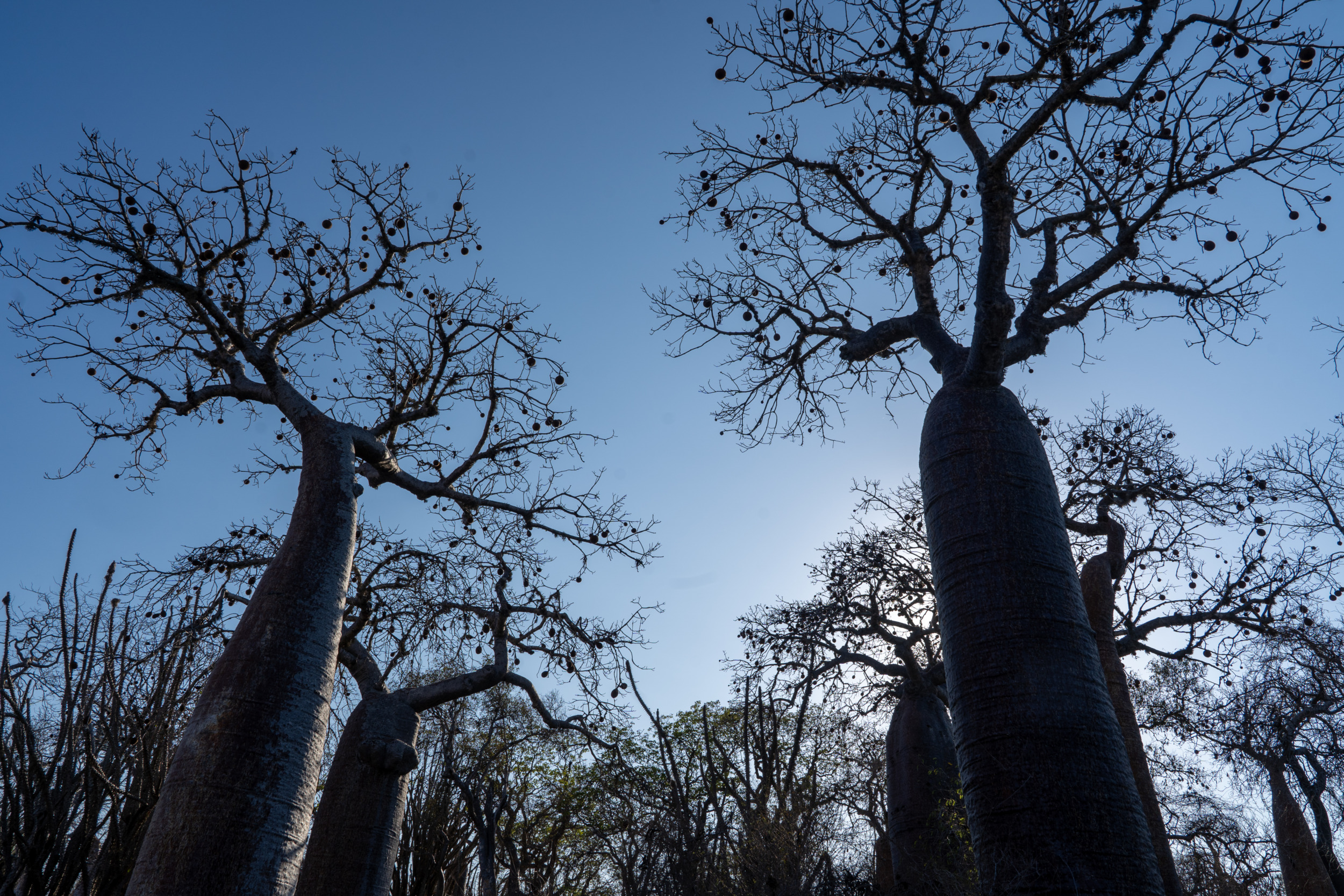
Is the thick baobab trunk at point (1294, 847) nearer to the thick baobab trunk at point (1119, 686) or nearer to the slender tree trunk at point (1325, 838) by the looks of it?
the slender tree trunk at point (1325, 838)

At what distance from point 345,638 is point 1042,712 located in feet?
17.6

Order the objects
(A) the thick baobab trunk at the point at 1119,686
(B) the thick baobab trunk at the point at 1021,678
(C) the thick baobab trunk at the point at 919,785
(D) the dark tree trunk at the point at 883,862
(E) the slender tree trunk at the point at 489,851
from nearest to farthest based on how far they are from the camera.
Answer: (B) the thick baobab trunk at the point at 1021,678 < (E) the slender tree trunk at the point at 489,851 < (A) the thick baobab trunk at the point at 1119,686 < (C) the thick baobab trunk at the point at 919,785 < (D) the dark tree trunk at the point at 883,862

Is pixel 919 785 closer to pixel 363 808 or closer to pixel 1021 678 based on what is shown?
pixel 363 808

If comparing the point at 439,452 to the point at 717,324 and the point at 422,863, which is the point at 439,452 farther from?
the point at 422,863

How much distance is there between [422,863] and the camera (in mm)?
6520

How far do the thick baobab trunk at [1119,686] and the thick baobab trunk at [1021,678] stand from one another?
50.3 inches

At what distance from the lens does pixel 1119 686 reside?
→ 18.1 feet

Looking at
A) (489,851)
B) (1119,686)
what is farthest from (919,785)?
(489,851)

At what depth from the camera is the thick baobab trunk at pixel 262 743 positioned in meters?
2.91

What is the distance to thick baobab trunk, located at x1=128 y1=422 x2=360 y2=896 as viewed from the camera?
9.53 feet

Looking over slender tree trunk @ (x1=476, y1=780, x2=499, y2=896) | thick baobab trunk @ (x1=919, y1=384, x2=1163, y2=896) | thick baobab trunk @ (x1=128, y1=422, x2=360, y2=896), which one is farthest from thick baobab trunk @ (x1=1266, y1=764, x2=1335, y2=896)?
thick baobab trunk @ (x1=128, y1=422, x2=360, y2=896)

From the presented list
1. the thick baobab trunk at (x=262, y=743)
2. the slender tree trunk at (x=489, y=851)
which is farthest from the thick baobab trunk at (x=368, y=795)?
the thick baobab trunk at (x=262, y=743)

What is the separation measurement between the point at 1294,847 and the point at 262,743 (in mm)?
10738

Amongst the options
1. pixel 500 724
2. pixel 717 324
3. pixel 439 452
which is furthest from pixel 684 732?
pixel 717 324
